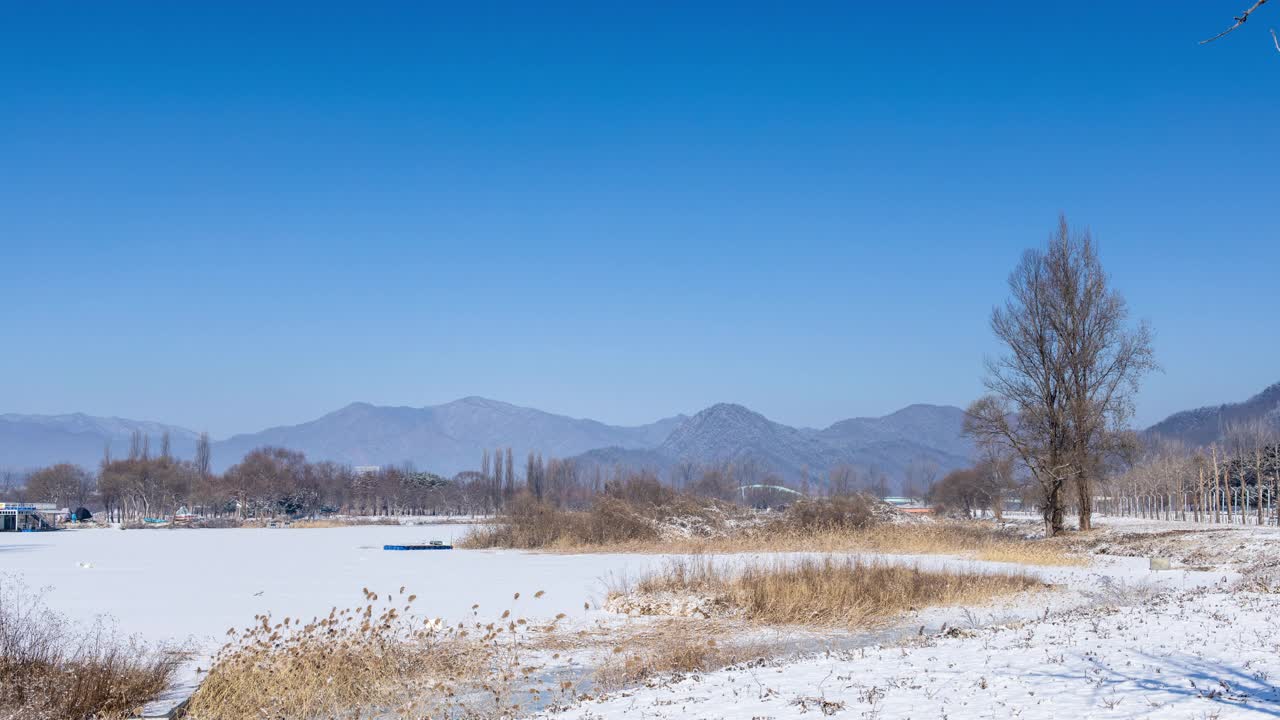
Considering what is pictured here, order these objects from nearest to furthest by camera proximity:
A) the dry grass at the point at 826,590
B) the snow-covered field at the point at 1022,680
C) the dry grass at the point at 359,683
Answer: the snow-covered field at the point at 1022,680 < the dry grass at the point at 359,683 < the dry grass at the point at 826,590

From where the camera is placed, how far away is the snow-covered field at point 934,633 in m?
8.28

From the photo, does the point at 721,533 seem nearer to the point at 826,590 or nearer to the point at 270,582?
the point at 270,582

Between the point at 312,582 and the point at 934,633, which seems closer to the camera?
the point at 934,633

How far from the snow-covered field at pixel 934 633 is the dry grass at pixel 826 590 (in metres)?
0.93

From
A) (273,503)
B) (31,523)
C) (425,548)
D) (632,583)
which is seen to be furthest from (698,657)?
(273,503)

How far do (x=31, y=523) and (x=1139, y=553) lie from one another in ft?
263

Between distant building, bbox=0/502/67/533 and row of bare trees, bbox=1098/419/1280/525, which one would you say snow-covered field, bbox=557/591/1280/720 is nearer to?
row of bare trees, bbox=1098/419/1280/525

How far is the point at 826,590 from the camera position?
17844 millimetres

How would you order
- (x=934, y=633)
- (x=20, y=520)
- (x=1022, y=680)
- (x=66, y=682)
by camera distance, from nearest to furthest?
(x=1022, y=680) < (x=66, y=682) < (x=934, y=633) < (x=20, y=520)

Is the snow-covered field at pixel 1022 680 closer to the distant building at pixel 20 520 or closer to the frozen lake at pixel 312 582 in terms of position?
the frozen lake at pixel 312 582

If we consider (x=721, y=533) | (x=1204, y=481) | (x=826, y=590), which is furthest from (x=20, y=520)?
(x=1204, y=481)

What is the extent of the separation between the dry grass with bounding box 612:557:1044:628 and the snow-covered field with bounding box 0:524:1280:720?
93 centimetres

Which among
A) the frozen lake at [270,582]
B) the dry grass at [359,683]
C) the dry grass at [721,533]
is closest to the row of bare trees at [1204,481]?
the dry grass at [721,533]

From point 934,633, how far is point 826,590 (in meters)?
3.15
